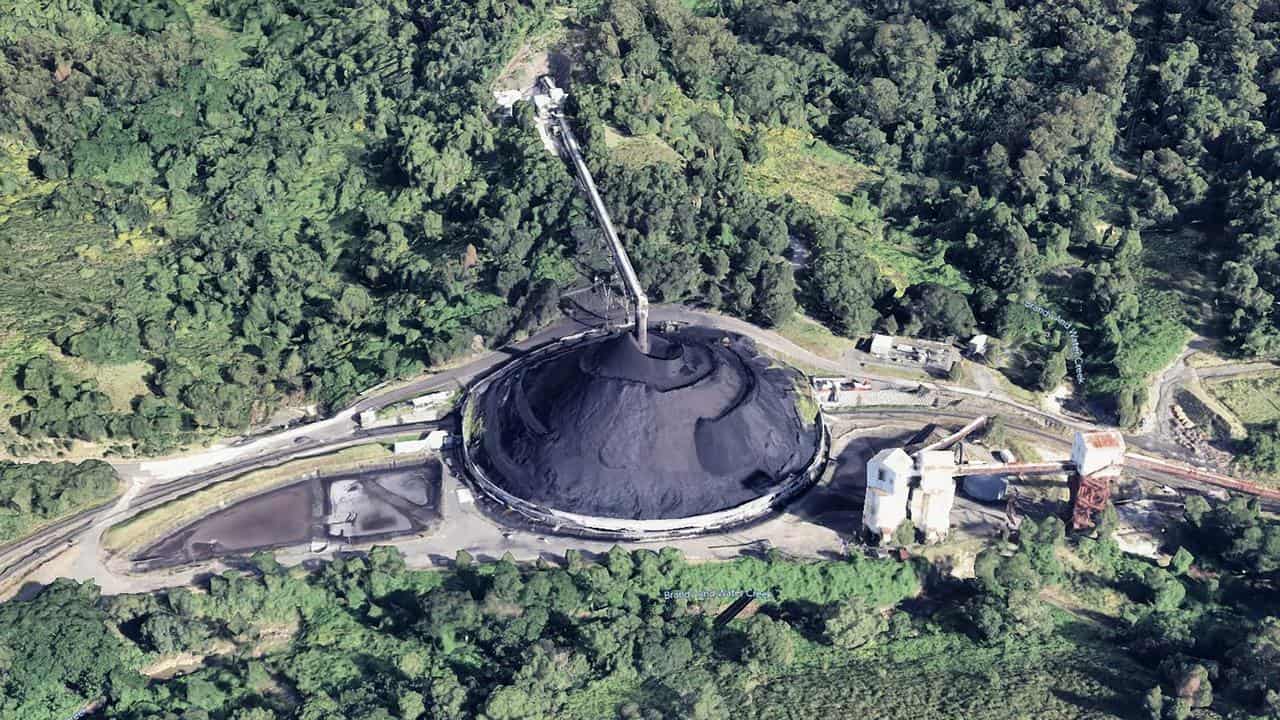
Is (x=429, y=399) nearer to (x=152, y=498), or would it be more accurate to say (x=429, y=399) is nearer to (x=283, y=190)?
(x=152, y=498)

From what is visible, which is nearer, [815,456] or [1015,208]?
[815,456]

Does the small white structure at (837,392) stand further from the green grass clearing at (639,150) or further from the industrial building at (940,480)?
the green grass clearing at (639,150)

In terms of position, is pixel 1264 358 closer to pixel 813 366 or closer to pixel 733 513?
pixel 813 366

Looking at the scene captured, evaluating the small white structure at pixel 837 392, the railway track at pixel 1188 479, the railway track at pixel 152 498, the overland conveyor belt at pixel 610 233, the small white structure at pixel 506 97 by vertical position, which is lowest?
the railway track at pixel 152 498

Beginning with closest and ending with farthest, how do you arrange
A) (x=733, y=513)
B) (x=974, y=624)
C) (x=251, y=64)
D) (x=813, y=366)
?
(x=974, y=624) < (x=733, y=513) < (x=813, y=366) < (x=251, y=64)

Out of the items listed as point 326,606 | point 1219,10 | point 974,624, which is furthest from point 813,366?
point 1219,10

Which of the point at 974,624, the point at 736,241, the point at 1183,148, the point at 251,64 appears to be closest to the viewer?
the point at 974,624

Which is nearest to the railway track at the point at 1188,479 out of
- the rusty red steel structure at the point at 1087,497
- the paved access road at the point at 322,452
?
the paved access road at the point at 322,452

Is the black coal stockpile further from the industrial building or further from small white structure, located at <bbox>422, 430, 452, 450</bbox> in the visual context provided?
the industrial building
